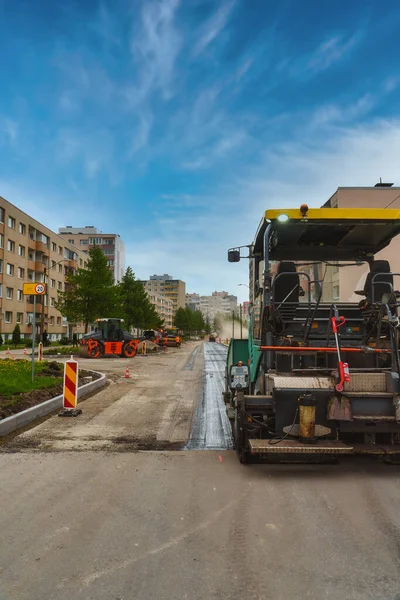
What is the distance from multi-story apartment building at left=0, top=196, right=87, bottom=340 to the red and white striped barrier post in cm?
3254

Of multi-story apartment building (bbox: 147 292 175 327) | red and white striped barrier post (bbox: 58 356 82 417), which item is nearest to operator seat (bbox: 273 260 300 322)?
red and white striped barrier post (bbox: 58 356 82 417)

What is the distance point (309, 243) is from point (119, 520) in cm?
427

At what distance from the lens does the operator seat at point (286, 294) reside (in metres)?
5.61

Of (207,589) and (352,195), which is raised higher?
(352,195)

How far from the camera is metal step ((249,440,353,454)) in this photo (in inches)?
186

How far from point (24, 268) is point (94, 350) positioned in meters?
28.8

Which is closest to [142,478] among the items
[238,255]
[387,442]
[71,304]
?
[387,442]

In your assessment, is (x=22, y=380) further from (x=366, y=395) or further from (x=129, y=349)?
(x=129, y=349)

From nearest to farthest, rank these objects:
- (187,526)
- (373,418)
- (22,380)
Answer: (187,526), (373,418), (22,380)

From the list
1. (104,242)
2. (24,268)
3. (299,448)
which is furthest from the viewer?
(104,242)

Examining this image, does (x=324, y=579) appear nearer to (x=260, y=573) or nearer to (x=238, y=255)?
(x=260, y=573)

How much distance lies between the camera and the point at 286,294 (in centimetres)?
566

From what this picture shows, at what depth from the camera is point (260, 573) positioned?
300 centimetres

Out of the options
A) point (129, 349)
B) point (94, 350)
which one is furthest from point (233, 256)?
point (129, 349)
